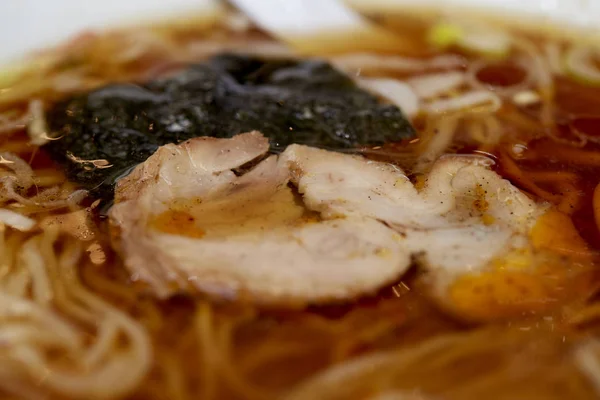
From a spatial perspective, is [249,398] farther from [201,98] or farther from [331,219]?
[201,98]

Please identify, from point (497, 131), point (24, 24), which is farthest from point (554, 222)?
point (24, 24)

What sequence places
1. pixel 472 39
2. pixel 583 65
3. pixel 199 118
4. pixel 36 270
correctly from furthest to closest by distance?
pixel 472 39, pixel 583 65, pixel 199 118, pixel 36 270

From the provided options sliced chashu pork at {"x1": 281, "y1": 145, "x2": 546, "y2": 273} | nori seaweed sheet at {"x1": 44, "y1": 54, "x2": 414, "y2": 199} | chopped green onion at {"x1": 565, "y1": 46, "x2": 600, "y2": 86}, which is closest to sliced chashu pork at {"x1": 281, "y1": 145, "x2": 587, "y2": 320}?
sliced chashu pork at {"x1": 281, "y1": 145, "x2": 546, "y2": 273}

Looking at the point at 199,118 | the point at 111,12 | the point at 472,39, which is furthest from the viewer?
the point at 111,12

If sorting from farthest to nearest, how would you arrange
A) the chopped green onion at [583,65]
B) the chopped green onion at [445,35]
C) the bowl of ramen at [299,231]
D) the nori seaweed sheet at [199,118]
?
the chopped green onion at [445,35] < the chopped green onion at [583,65] < the nori seaweed sheet at [199,118] < the bowl of ramen at [299,231]

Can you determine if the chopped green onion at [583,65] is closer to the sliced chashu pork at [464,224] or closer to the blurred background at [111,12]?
the blurred background at [111,12]

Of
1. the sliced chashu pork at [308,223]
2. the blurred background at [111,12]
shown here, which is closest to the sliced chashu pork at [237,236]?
the sliced chashu pork at [308,223]

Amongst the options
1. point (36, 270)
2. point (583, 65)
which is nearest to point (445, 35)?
point (583, 65)

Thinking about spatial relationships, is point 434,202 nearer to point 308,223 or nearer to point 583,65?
point 308,223
